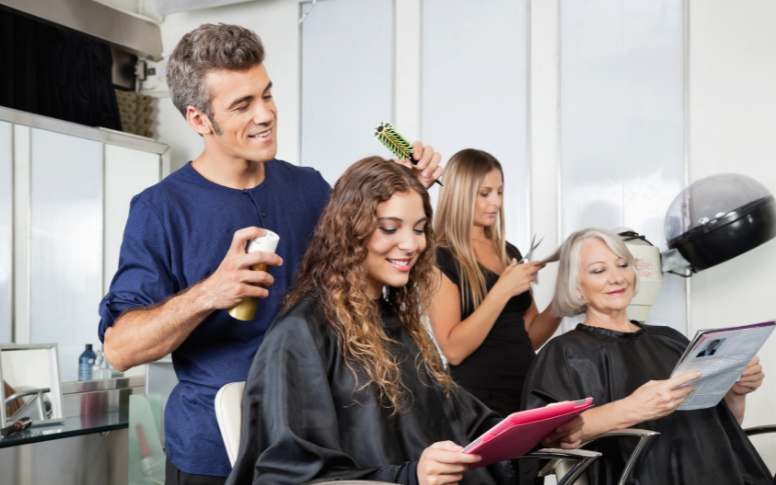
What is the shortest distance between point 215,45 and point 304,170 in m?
0.51

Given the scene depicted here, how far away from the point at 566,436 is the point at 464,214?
3.78ft

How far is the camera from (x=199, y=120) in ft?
5.31

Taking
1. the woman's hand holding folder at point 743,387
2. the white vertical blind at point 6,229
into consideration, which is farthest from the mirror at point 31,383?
the woman's hand holding folder at point 743,387

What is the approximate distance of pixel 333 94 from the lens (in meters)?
4.41

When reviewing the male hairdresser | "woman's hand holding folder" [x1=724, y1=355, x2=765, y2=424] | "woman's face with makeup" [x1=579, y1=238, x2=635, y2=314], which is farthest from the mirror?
"woman's hand holding folder" [x1=724, y1=355, x2=765, y2=424]

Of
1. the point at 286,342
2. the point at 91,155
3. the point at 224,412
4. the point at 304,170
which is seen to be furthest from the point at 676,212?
the point at 91,155

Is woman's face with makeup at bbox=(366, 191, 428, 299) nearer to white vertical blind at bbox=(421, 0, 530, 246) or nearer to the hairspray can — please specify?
the hairspray can

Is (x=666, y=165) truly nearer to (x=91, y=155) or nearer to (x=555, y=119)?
(x=555, y=119)

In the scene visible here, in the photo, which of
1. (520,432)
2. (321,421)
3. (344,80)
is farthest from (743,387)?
(344,80)

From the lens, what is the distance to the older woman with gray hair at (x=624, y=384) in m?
2.07

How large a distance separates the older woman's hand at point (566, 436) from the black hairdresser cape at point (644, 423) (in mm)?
488

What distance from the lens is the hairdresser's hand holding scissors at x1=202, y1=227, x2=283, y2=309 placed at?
1.37 metres

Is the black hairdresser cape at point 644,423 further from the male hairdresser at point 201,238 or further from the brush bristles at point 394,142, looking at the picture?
the male hairdresser at point 201,238

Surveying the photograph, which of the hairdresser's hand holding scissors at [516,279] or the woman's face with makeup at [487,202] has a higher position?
the woman's face with makeup at [487,202]
